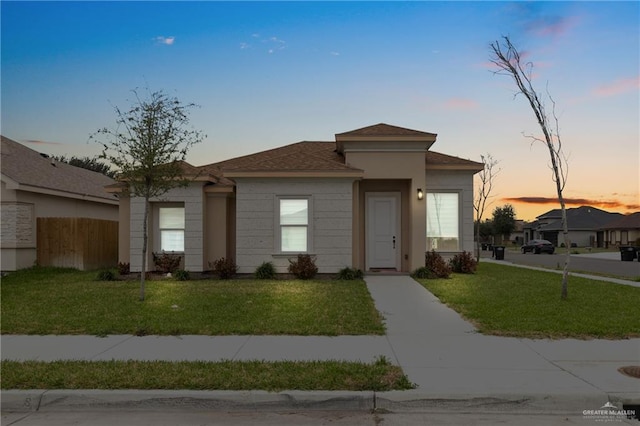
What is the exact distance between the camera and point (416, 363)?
6.62 meters

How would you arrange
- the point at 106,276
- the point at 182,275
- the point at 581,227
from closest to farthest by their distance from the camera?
the point at 106,276, the point at 182,275, the point at 581,227

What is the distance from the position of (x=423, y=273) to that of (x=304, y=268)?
3905mm

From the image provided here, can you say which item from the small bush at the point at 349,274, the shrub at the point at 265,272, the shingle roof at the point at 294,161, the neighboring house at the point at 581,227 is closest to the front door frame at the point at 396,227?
the small bush at the point at 349,274

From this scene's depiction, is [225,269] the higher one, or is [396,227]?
[396,227]

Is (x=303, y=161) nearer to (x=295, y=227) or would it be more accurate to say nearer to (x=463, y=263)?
(x=295, y=227)

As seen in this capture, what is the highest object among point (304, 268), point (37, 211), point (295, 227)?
point (37, 211)

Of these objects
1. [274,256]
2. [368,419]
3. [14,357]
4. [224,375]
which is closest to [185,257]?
[274,256]

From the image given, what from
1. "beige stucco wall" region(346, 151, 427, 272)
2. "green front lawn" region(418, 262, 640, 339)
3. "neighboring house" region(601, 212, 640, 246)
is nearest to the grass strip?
"green front lawn" region(418, 262, 640, 339)

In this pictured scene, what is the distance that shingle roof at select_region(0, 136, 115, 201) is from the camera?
18.2 metres

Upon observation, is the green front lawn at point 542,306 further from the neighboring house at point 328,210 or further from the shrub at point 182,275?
the shrub at point 182,275

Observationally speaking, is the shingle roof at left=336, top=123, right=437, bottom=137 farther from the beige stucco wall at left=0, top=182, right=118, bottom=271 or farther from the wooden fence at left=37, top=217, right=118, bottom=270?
the beige stucco wall at left=0, top=182, right=118, bottom=271

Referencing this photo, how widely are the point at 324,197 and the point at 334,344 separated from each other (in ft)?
28.4

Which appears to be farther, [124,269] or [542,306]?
[124,269]

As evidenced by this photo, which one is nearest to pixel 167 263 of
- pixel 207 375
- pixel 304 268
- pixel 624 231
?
pixel 304 268
